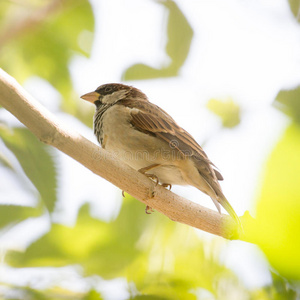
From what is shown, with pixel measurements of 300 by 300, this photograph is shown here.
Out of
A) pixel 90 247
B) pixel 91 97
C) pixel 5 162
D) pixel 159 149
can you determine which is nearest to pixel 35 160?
pixel 5 162

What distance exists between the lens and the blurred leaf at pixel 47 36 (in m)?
2.01

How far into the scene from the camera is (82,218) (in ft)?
5.84

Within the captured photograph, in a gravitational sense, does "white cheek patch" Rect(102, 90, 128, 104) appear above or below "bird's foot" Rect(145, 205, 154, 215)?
above

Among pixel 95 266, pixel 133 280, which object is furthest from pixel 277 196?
pixel 95 266

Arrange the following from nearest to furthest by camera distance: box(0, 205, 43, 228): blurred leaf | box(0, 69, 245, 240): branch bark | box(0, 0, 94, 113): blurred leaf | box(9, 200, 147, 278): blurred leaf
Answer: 1. box(0, 205, 43, 228): blurred leaf
2. box(0, 69, 245, 240): branch bark
3. box(9, 200, 147, 278): blurred leaf
4. box(0, 0, 94, 113): blurred leaf

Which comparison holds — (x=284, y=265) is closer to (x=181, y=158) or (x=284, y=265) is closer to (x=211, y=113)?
(x=181, y=158)

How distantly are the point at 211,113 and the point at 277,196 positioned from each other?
230 cm

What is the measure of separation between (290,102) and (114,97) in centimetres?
250

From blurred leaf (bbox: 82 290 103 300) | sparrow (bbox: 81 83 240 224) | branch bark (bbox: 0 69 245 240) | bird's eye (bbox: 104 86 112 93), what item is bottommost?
blurred leaf (bbox: 82 290 103 300)

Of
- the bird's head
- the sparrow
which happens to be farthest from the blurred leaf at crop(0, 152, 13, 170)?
the bird's head

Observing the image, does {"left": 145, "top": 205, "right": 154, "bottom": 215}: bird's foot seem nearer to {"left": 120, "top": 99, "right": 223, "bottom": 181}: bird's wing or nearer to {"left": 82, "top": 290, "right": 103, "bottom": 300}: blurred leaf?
{"left": 120, "top": 99, "right": 223, "bottom": 181}: bird's wing

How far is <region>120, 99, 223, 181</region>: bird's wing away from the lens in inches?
94.2

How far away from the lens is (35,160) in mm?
1596

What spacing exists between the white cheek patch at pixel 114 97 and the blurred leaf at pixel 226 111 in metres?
0.72
